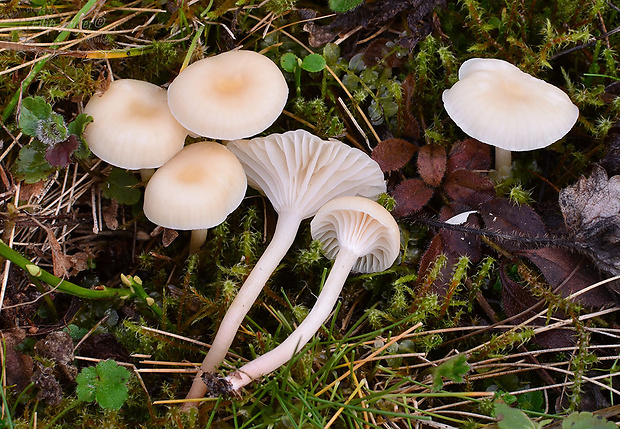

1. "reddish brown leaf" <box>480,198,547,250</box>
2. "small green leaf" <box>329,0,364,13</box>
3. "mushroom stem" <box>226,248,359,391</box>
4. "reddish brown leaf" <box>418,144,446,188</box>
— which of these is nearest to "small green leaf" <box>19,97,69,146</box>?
"mushroom stem" <box>226,248,359,391</box>

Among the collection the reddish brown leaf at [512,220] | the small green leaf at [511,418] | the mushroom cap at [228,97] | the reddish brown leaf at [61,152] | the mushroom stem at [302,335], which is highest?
the mushroom cap at [228,97]

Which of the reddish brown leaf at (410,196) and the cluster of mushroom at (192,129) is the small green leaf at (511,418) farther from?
the cluster of mushroom at (192,129)

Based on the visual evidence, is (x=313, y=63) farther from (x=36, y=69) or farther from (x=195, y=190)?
(x=36, y=69)

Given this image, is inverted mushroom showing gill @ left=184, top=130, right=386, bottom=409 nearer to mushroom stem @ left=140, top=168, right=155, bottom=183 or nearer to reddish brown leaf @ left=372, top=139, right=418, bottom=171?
reddish brown leaf @ left=372, top=139, right=418, bottom=171

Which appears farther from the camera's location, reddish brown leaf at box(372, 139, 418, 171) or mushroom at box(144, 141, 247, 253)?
reddish brown leaf at box(372, 139, 418, 171)

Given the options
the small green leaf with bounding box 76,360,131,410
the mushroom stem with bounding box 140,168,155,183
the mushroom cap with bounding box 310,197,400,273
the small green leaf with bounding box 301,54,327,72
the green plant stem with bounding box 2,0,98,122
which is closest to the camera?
the small green leaf with bounding box 76,360,131,410

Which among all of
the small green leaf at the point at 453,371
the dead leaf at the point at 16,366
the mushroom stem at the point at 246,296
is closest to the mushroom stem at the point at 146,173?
the mushroom stem at the point at 246,296

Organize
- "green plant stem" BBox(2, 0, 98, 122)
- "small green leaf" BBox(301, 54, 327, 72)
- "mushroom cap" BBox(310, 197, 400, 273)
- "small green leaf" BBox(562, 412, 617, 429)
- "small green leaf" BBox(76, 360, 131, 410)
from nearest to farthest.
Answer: "small green leaf" BBox(562, 412, 617, 429), "small green leaf" BBox(76, 360, 131, 410), "mushroom cap" BBox(310, 197, 400, 273), "green plant stem" BBox(2, 0, 98, 122), "small green leaf" BBox(301, 54, 327, 72)
